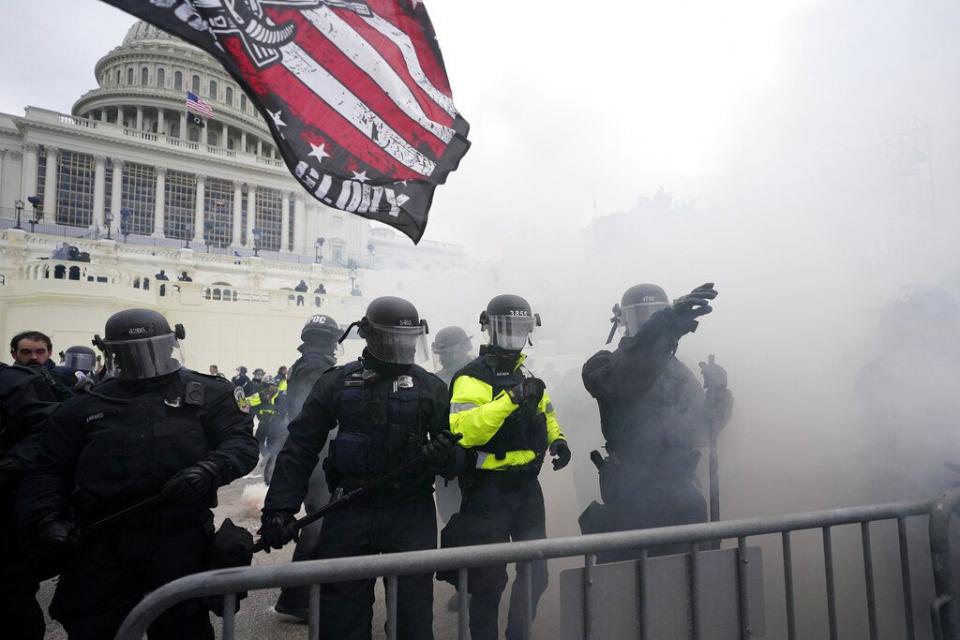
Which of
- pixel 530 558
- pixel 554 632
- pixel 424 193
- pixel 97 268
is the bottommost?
pixel 554 632

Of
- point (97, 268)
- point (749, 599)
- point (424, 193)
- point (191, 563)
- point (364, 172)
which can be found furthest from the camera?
point (97, 268)

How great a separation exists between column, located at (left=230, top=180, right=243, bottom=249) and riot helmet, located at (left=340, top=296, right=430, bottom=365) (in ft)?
158

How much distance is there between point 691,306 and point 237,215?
1966 inches

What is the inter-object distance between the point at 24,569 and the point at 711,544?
3.16 metres

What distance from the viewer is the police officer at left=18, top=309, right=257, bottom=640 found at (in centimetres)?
206

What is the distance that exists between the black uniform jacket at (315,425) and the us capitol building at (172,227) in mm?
19878

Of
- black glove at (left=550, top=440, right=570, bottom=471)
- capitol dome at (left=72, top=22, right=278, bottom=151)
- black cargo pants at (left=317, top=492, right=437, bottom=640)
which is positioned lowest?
black cargo pants at (left=317, top=492, right=437, bottom=640)

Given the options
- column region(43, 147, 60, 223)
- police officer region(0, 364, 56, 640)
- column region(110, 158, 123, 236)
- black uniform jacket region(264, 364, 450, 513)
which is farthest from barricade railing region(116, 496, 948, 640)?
column region(43, 147, 60, 223)

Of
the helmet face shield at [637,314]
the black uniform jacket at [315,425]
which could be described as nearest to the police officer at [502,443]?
the black uniform jacket at [315,425]

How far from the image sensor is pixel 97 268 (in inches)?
→ 821

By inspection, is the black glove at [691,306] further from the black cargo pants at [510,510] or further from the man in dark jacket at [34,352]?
the man in dark jacket at [34,352]

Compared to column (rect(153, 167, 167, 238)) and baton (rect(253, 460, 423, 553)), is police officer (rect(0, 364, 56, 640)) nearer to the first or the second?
baton (rect(253, 460, 423, 553))

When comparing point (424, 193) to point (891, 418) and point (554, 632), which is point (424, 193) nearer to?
point (554, 632)

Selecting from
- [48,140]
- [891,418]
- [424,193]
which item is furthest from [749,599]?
[48,140]
